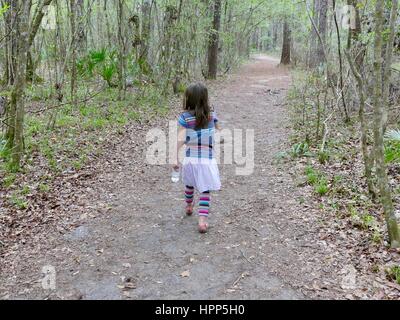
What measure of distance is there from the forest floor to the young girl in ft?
2.03

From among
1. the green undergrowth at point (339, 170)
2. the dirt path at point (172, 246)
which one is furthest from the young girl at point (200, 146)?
the green undergrowth at point (339, 170)

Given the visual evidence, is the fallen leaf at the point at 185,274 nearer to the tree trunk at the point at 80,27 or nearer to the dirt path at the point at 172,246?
the dirt path at the point at 172,246

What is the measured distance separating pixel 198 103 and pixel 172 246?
1.73 meters

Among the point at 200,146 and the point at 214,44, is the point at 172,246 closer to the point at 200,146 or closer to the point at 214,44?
the point at 200,146

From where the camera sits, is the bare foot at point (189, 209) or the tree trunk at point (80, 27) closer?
the bare foot at point (189, 209)

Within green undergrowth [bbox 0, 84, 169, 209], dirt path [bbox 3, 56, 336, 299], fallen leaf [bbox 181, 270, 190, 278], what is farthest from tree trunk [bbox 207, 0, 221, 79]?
fallen leaf [bbox 181, 270, 190, 278]

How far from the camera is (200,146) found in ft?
16.7

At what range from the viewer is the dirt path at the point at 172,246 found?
408 cm

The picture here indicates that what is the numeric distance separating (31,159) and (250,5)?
2046 centimetres

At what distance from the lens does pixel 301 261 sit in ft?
15.0

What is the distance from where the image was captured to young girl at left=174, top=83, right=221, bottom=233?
16.3ft

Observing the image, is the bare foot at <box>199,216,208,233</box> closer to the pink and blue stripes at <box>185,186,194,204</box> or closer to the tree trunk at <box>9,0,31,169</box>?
the pink and blue stripes at <box>185,186,194,204</box>

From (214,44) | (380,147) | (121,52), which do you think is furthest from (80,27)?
(214,44)
